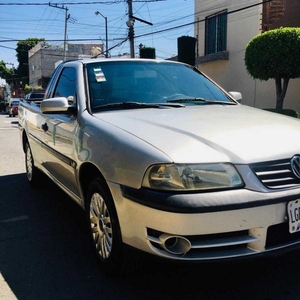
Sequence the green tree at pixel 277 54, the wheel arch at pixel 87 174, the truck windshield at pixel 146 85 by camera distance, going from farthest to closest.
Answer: the green tree at pixel 277 54, the truck windshield at pixel 146 85, the wheel arch at pixel 87 174

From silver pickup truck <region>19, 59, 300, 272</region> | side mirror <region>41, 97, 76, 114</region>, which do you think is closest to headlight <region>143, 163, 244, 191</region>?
silver pickup truck <region>19, 59, 300, 272</region>

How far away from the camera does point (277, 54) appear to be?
11.1 m

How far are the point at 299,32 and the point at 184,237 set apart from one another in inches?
410

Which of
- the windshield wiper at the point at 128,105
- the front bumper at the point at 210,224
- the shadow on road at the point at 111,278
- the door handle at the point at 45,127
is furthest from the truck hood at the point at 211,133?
the door handle at the point at 45,127

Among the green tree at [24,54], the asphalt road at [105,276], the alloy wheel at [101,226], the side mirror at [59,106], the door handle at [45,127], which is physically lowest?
the asphalt road at [105,276]

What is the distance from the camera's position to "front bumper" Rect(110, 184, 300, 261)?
217cm

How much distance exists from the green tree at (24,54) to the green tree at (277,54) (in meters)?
66.2

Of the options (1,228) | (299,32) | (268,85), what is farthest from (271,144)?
(268,85)

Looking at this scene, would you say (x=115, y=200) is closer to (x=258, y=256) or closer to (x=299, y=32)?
(x=258, y=256)

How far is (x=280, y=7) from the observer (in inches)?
575

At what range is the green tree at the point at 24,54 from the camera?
71875 millimetres

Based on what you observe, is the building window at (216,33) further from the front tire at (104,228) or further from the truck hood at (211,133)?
the front tire at (104,228)

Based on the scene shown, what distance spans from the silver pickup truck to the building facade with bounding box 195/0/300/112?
11.6 meters

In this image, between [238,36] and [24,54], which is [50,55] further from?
[238,36]
